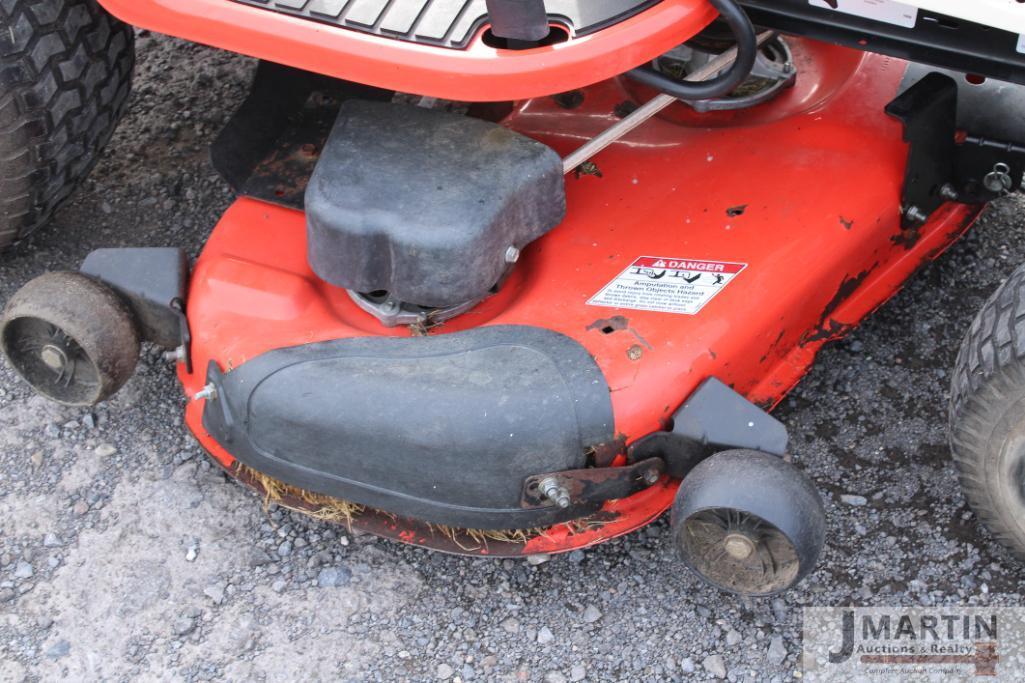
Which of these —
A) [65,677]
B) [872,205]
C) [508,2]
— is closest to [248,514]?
[65,677]

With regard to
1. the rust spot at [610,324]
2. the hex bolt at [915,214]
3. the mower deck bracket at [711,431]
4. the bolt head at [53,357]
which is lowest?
the bolt head at [53,357]

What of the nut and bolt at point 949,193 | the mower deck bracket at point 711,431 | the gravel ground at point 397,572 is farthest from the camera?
the nut and bolt at point 949,193

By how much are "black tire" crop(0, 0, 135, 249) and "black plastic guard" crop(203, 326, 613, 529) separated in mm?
552

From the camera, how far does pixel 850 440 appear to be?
6.50 feet

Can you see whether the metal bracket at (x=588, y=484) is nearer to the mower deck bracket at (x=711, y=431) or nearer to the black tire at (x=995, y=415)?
the mower deck bracket at (x=711, y=431)

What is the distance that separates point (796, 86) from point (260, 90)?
90cm

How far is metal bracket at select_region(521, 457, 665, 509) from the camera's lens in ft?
5.35

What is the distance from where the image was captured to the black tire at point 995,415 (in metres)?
1.59

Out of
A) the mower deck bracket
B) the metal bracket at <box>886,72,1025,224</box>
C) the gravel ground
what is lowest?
the gravel ground

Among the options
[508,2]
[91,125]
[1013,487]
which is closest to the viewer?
[508,2]

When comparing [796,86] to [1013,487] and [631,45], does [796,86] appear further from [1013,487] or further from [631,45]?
[1013,487]

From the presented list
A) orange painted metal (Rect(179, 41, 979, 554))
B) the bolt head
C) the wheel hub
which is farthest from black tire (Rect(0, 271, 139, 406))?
the wheel hub

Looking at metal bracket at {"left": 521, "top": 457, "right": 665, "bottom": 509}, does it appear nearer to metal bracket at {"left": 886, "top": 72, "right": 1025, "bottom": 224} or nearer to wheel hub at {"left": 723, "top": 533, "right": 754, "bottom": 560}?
wheel hub at {"left": 723, "top": 533, "right": 754, "bottom": 560}

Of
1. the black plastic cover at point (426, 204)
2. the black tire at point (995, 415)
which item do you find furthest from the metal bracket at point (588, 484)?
the black tire at point (995, 415)
